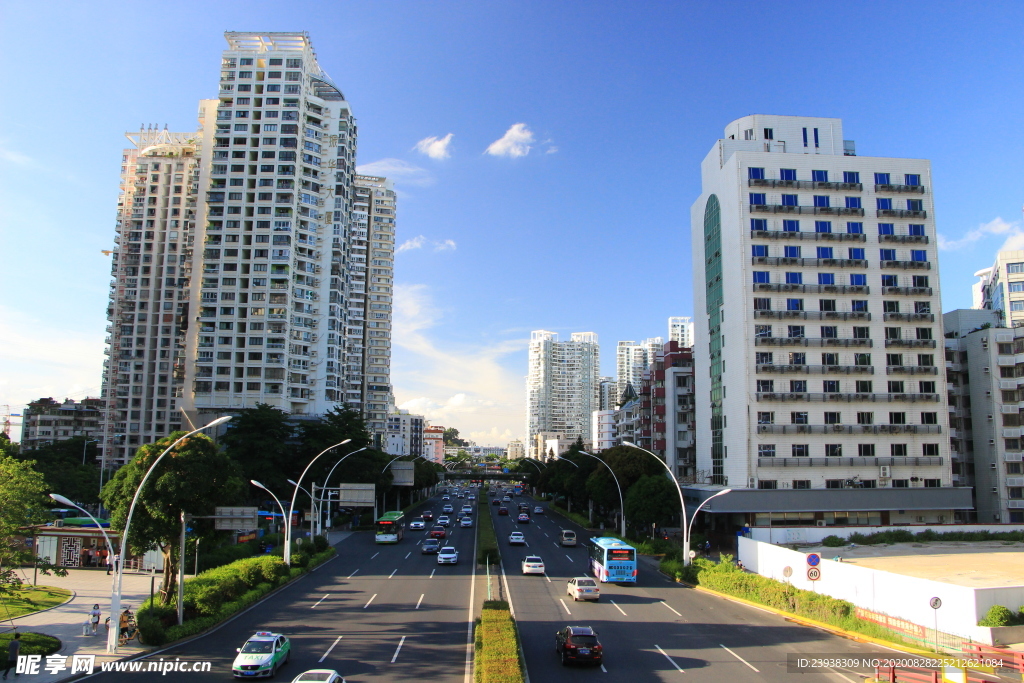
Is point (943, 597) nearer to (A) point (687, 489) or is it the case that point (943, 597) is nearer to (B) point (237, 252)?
(A) point (687, 489)

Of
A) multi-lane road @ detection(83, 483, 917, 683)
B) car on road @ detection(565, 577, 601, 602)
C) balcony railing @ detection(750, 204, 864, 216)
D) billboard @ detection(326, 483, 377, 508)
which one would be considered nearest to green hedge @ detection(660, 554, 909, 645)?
multi-lane road @ detection(83, 483, 917, 683)

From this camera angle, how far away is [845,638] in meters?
27.0

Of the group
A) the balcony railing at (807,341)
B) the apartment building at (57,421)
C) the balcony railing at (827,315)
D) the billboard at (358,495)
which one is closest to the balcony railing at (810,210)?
the balcony railing at (827,315)

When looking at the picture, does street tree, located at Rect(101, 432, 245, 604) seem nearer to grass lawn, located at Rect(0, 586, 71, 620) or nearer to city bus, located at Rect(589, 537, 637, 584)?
grass lawn, located at Rect(0, 586, 71, 620)

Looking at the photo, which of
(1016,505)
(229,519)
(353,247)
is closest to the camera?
(229,519)

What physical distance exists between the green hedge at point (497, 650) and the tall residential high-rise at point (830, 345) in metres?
38.6

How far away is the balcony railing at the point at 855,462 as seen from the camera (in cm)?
5909

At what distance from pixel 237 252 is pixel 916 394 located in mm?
80369

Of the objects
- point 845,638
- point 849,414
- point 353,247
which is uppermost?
point 353,247

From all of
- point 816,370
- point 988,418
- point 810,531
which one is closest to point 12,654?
point 810,531

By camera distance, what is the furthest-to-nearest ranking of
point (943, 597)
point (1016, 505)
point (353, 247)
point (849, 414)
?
point (353, 247) → point (1016, 505) → point (849, 414) → point (943, 597)

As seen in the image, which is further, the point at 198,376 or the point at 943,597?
the point at 198,376

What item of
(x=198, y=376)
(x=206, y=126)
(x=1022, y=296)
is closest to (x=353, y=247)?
(x=206, y=126)

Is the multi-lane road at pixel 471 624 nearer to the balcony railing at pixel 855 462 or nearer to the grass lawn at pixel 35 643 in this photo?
the grass lawn at pixel 35 643
